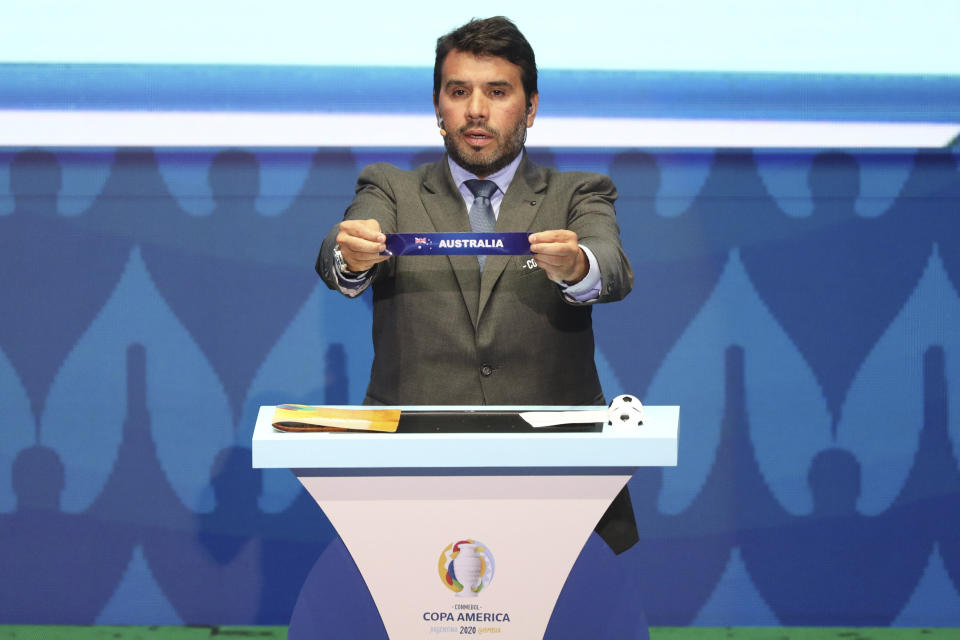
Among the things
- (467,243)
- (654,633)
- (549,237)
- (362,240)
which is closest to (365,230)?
(362,240)

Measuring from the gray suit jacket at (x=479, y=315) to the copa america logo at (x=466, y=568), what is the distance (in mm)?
538

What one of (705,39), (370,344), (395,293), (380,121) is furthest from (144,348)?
(705,39)

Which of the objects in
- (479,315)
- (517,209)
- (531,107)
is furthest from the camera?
(531,107)

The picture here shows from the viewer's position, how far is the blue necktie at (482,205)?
237 centimetres

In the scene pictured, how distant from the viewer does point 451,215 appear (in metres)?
2.34

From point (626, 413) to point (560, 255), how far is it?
0.29 metres

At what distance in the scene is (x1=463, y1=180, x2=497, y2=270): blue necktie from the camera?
93.1 inches

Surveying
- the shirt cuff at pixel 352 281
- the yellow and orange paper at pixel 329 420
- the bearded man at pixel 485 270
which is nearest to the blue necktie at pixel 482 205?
the bearded man at pixel 485 270

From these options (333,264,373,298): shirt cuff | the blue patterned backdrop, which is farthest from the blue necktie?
the blue patterned backdrop

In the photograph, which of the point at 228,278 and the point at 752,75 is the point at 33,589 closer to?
the point at 228,278

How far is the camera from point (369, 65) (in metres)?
3.30

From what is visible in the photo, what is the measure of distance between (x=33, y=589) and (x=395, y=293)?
1837 millimetres

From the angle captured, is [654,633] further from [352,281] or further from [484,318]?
[352,281]

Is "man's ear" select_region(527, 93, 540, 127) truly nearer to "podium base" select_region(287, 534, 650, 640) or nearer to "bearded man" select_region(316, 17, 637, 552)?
"bearded man" select_region(316, 17, 637, 552)
